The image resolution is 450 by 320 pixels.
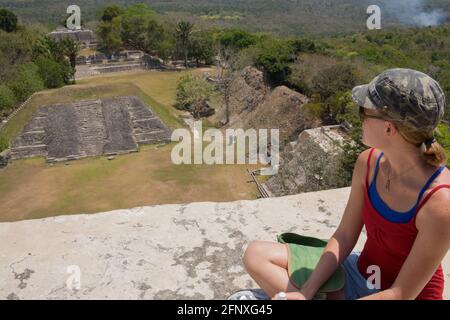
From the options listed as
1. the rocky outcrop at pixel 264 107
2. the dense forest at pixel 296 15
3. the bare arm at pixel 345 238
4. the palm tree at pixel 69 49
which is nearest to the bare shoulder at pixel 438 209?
the bare arm at pixel 345 238

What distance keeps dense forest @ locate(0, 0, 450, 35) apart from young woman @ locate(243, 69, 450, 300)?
214 feet

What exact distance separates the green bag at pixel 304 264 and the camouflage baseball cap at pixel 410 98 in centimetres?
86

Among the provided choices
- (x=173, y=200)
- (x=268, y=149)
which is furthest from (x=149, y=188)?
(x=268, y=149)

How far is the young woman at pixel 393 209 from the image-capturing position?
1721 millimetres

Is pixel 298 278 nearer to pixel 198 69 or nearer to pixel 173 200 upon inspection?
pixel 173 200

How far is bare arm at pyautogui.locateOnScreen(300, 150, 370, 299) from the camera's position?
2065 millimetres

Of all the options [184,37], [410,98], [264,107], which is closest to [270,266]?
[410,98]

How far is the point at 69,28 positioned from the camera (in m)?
44.0

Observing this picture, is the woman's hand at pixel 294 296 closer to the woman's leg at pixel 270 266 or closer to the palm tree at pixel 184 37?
the woman's leg at pixel 270 266

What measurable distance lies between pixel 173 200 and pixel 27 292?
468 inches

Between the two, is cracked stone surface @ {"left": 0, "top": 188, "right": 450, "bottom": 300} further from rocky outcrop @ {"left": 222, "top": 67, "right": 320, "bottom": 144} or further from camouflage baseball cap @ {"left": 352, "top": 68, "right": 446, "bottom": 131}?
rocky outcrop @ {"left": 222, "top": 67, "right": 320, "bottom": 144}

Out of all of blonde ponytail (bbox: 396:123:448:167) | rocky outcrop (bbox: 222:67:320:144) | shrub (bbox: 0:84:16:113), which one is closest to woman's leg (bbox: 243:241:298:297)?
blonde ponytail (bbox: 396:123:448:167)

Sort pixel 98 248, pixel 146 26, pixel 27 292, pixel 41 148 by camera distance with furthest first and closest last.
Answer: pixel 146 26, pixel 41 148, pixel 98 248, pixel 27 292

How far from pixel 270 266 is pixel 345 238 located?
0.44 m
